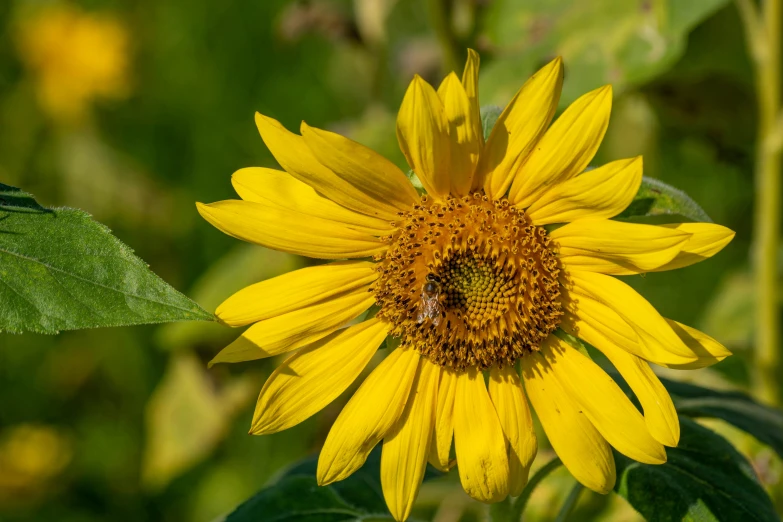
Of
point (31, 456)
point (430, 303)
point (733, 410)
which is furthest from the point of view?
point (31, 456)

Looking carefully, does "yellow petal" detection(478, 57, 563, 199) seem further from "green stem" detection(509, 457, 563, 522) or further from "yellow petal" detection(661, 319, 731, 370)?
"green stem" detection(509, 457, 563, 522)

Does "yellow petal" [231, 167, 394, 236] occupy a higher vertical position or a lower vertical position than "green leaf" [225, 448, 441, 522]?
higher

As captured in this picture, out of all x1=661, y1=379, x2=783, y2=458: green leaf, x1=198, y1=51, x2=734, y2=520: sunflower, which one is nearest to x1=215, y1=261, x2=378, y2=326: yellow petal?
x1=198, y1=51, x2=734, y2=520: sunflower

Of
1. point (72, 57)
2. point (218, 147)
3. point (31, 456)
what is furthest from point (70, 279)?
point (72, 57)

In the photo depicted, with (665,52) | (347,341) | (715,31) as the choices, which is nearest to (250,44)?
(715,31)

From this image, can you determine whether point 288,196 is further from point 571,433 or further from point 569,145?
point 571,433

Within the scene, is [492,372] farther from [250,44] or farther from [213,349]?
[250,44]

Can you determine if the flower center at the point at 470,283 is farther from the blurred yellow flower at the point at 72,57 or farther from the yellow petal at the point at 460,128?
the blurred yellow flower at the point at 72,57
